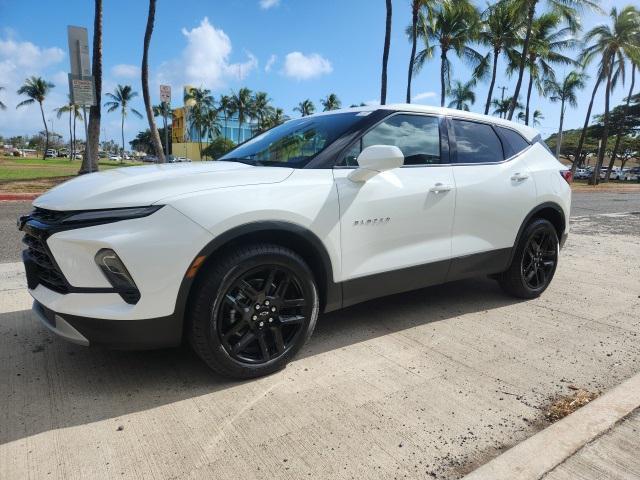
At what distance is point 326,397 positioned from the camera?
2.52 meters

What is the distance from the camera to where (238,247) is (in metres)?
2.53

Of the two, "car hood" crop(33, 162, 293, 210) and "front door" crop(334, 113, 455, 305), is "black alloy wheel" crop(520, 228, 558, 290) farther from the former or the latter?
"car hood" crop(33, 162, 293, 210)

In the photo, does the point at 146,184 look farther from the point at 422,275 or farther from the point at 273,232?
the point at 422,275

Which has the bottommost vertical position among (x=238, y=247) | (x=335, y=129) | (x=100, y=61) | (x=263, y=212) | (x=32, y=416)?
(x=32, y=416)

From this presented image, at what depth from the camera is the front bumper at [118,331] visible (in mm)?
2287

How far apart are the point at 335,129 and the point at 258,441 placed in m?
2.04

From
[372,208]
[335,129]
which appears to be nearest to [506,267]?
[372,208]

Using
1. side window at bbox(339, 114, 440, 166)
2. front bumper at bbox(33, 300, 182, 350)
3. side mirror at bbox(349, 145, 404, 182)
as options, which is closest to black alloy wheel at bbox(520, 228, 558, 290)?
side window at bbox(339, 114, 440, 166)

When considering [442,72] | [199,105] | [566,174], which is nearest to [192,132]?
[199,105]

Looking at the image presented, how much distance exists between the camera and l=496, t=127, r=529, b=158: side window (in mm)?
4082

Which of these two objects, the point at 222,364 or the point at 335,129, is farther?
the point at 335,129

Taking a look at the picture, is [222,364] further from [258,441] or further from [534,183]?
[534,183]

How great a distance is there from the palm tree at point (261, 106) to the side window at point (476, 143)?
2821 inches

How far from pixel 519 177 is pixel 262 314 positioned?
2.62m
